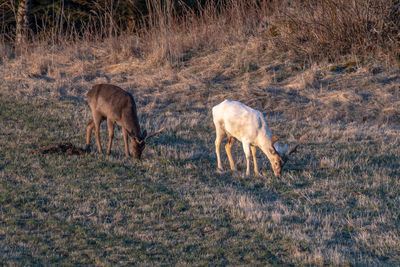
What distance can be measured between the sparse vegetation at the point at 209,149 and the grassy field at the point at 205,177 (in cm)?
3

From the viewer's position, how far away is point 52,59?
1952 centimetres

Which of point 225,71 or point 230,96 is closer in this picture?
point 230,96

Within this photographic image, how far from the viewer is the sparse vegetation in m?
7.20

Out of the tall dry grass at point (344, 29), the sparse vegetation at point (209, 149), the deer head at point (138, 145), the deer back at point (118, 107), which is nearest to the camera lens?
the sparse vegetation at point (209, 149)

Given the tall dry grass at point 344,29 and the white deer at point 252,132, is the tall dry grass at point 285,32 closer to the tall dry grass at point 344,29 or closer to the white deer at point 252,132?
the tall dry grass at point 344,29

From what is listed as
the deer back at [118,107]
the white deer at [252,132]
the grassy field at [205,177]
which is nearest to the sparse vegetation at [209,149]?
the grassy field at [205,177]

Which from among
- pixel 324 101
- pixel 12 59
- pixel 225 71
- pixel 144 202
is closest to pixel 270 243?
pixel 144 202

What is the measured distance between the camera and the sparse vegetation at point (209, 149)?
720cm

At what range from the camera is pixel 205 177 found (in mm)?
10117

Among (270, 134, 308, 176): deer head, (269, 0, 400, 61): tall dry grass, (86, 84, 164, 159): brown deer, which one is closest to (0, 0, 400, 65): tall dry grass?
(269, 0, 400, 61): tall dry grass

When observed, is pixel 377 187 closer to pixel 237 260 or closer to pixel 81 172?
pixel 237 260

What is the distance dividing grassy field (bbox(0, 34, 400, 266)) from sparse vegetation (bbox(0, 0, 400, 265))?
0.11ft

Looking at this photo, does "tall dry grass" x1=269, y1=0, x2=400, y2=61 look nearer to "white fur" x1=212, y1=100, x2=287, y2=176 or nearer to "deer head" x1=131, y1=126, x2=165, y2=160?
"white fur" x1=212, y1=100, x2=287, y2=176

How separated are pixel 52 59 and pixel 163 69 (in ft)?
12.9
